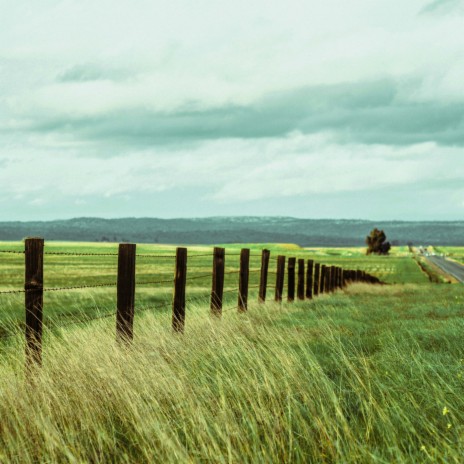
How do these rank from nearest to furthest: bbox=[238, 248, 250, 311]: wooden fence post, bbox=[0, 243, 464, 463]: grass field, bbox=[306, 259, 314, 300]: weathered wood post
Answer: bbox=[0, 243, 464, 463]: grass field
bbox=[238, 248, 250, 311]: wooden fence post
bbox=[306, 259, 314, 300]: weathered wood post

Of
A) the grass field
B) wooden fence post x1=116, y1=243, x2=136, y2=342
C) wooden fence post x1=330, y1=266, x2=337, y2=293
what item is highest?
wooden fence post x1=116, y1=243, x2=136, y2=342

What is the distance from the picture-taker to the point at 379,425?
4.32 meters

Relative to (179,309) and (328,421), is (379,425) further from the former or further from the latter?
(179,309)

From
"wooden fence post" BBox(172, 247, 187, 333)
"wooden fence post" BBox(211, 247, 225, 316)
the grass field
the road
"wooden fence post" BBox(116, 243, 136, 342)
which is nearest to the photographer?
the grass field

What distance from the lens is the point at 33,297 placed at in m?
6.36

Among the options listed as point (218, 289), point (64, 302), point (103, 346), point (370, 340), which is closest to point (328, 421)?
point (103, 346)

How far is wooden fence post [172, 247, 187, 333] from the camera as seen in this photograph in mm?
9297

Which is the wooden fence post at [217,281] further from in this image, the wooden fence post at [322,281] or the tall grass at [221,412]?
the wooden fence post at [322,281]

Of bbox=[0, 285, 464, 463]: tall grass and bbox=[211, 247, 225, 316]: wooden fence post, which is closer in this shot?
bbox=[0, 285, 464, 463]: tall grass

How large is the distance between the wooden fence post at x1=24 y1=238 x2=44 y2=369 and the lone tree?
17797 cm

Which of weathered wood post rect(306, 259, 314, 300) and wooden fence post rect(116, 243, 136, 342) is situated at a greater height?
wooden fence post rect(116, 243, 136, 342)

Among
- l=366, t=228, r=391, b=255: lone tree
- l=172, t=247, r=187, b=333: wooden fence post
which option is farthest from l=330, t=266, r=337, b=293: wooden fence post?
l=366, t=228, r=391, b=255: lone tree

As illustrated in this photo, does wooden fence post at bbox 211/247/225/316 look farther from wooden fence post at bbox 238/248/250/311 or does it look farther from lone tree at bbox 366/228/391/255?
lone tree at bbox 366/228/391/255

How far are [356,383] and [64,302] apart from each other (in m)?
17.5
